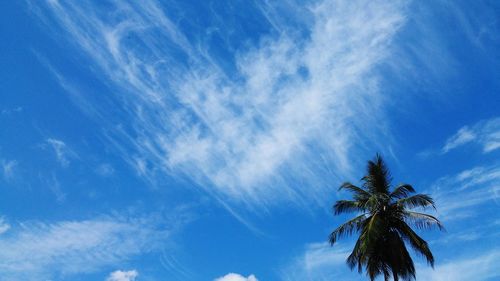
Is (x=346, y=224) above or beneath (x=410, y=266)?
above

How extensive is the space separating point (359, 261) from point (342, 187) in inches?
208

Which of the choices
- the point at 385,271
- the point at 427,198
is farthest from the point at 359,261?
the point at 427,198

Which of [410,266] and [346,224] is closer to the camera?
[410,266]

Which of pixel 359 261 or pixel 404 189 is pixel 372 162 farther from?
pixel 359 261

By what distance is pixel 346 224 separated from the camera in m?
35.3

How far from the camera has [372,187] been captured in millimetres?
36469

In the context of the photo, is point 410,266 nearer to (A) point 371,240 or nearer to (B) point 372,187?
(A) point 371,240

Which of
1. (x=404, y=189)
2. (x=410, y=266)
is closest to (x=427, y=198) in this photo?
(x=404, y=189)

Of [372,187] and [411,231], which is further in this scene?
[372,187]

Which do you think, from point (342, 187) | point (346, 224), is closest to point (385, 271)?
point (346, 224)

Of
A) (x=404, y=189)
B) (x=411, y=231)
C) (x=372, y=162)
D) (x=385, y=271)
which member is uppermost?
(x=372, y=162)

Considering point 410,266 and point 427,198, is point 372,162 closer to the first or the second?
point 427,198

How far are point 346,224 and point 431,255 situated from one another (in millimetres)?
5712

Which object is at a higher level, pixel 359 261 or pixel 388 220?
pixel 388 220
